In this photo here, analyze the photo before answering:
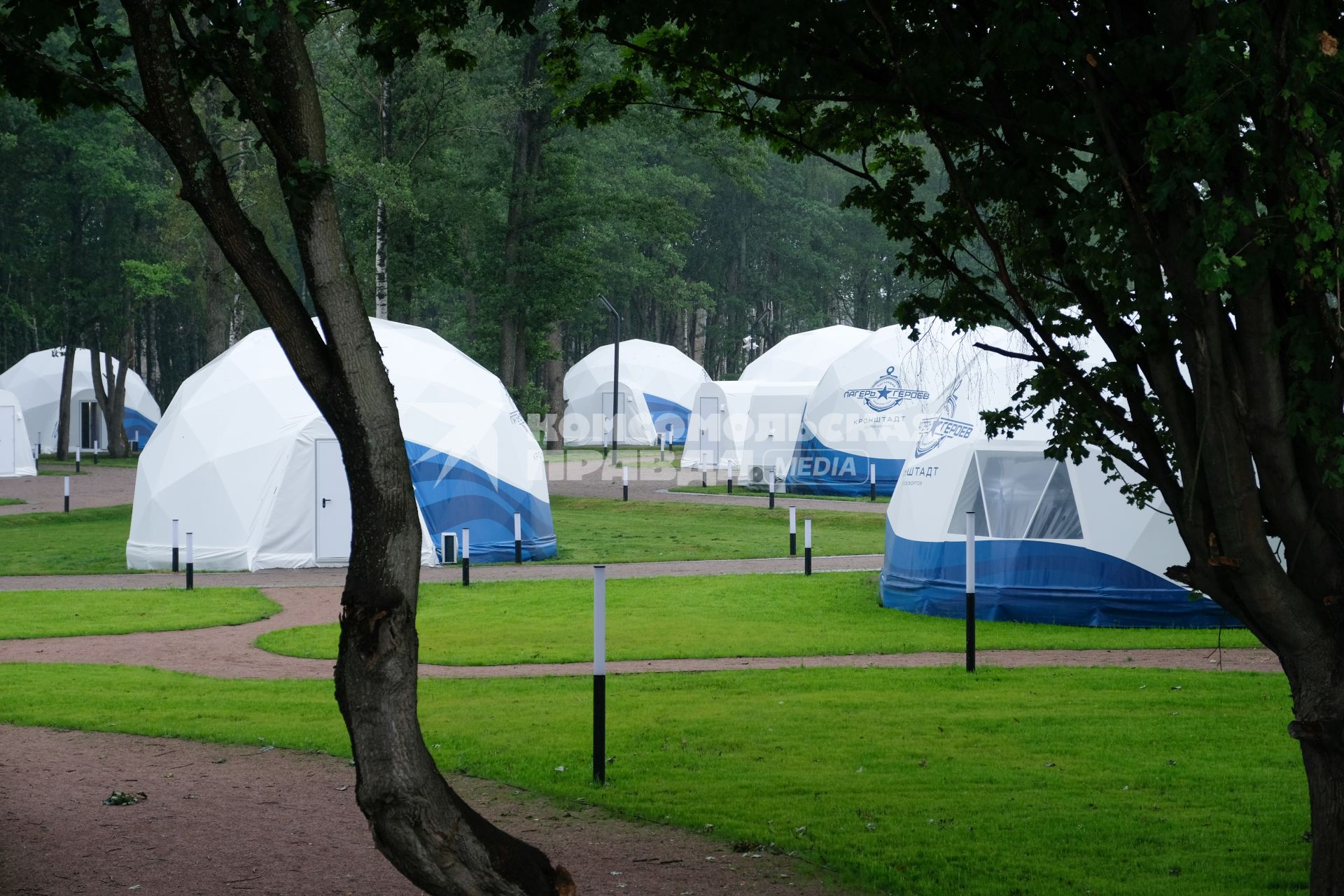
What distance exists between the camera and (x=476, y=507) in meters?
24.0

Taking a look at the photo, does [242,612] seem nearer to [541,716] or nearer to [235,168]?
[541,716]

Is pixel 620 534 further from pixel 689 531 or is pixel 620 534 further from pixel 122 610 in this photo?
pixel 122 610

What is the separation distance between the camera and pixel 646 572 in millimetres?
22125

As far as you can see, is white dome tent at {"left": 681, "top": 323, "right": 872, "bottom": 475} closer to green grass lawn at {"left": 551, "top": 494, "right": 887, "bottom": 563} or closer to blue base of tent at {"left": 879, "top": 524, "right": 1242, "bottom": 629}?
green grass lawn at {"left": 551, "top": 494, "right": 887, "bottom": 563}

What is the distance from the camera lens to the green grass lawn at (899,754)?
7293 mm

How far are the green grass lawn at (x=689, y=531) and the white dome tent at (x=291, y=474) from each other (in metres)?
1.71

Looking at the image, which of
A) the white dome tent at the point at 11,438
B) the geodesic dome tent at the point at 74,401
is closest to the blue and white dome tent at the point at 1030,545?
the white dome tent at the point at 11,438

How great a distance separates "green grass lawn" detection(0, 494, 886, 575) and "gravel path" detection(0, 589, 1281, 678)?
8093 mm

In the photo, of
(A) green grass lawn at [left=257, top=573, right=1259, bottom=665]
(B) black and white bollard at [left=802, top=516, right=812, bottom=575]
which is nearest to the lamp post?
(B) black and white bollard at [left=802, top=516, right=812, bottom=575]

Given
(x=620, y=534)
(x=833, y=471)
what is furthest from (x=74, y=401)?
(x=620, y=534)

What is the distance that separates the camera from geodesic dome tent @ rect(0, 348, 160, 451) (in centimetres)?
6019

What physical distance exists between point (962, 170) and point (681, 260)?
65051 mm

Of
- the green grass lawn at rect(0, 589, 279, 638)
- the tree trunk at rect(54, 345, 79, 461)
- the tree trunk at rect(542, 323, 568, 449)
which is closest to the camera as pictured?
the green grass lawn at rect(0, 589, 279, 638)

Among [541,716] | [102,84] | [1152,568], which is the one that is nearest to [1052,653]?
[1152,568]
